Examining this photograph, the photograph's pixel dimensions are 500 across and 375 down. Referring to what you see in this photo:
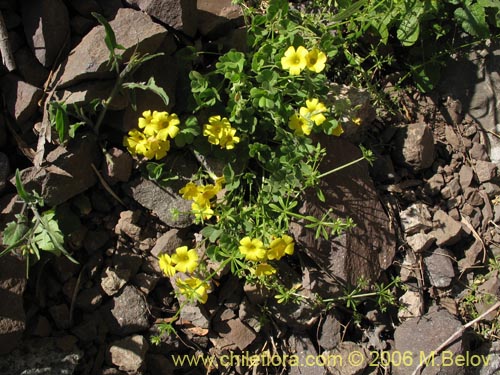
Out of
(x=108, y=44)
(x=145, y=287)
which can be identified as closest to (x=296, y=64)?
(x=108, y=44)

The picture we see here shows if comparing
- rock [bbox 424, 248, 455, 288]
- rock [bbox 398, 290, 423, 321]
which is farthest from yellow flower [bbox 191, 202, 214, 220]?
rock [bbox 424, 248, 455, 288]

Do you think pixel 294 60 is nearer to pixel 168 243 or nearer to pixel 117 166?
pixel 117 166

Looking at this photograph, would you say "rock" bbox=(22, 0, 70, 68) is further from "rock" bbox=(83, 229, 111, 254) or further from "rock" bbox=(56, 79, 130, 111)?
"rock" bbox=(83, 229, 111, 254)

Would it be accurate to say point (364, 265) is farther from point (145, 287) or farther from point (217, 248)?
point (145, 287)

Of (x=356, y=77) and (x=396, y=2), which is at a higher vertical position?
(x=396, y=2)

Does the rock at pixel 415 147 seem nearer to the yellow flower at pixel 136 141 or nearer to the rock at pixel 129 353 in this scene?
the yellow flower at pixel 136 141

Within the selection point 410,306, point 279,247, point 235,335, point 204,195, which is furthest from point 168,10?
point 410,306

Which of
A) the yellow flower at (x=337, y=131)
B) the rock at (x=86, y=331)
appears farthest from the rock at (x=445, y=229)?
the rock at (x=86, y=331)
